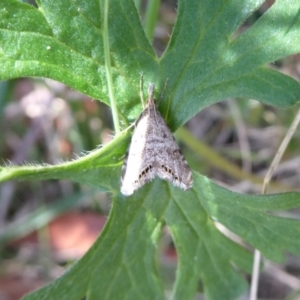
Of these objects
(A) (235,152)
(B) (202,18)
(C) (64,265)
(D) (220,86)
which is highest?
(A) (235,152)

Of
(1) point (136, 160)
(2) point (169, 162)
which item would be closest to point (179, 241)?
(2) point (169, 162)

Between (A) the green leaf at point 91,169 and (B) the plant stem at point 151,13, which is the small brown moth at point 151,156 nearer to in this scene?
(A) the green leaf at point 91,169

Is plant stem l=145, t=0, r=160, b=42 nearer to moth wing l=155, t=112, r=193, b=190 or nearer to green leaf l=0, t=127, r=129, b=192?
moth wing l=155, t=112, r=193, b=190

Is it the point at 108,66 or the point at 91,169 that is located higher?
the point at 108,66

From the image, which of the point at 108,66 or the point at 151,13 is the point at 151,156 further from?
the point at 151,13

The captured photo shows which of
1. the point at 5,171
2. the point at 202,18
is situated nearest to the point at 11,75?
the point at 5,171

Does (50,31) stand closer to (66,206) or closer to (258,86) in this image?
(258,86)

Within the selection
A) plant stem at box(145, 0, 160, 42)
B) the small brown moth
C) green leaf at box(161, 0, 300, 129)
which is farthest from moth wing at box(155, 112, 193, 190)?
plant stem at box(145, 0, 160, 42)
